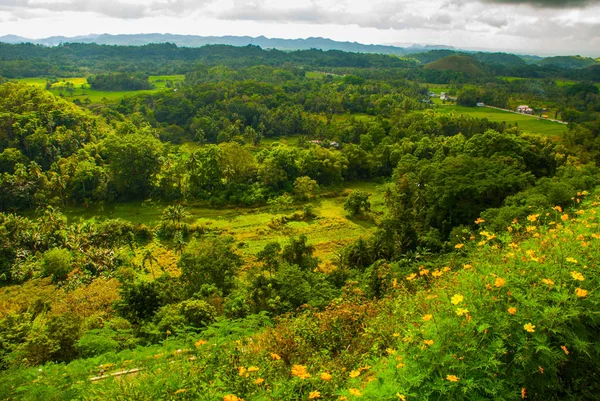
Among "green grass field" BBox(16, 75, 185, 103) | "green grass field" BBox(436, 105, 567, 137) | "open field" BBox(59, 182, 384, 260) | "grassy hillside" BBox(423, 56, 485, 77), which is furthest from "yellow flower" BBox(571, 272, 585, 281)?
"grassy hillside" BBox(423, 56, 485, 77)

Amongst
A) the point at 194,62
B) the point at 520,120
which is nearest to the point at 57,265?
the point at 520,120

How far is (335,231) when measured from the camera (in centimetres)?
3244

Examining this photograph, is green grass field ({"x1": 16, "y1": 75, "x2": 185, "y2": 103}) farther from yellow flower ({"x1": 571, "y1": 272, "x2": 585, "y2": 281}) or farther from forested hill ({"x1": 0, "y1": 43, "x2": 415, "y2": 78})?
yellow flower ({"x1": 571, "y1": 272, "x2": 585, "y2": 281})

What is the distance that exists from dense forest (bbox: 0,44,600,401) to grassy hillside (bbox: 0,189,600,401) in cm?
4

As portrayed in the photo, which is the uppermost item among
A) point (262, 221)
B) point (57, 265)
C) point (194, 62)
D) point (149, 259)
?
point (194, 62)

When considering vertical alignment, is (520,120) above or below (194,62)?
below

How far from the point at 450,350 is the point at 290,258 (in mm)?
19034

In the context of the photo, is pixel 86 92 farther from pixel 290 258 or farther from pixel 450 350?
pixel 450 350

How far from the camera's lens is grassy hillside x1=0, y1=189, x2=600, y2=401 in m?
4.65

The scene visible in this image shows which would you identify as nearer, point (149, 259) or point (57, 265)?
point (57, 265)

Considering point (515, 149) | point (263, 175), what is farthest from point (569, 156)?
point (263, 175)

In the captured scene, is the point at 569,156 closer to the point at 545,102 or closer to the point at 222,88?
the point at 545,102

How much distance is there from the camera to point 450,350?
15.9 feet

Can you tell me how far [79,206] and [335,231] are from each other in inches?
995
